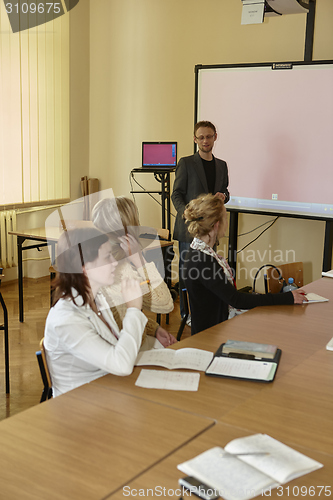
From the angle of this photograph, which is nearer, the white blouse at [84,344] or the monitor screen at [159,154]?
the white blouse at [84,344]

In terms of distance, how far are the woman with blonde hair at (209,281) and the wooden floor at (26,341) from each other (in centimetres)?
114

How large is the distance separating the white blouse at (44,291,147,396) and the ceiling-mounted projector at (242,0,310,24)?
3.26m

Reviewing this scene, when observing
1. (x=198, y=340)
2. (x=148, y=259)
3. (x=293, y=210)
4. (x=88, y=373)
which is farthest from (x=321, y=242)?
(x=88, y=373)

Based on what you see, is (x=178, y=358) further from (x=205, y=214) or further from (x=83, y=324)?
(x=205, y=214)

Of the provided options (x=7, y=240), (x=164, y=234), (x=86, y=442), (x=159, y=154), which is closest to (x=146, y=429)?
(x=86, y=442)

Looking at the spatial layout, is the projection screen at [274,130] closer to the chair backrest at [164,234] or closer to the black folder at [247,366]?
the chair backrest at [164,234]

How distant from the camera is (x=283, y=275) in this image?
11.5ft

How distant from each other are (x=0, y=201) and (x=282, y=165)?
115 inches

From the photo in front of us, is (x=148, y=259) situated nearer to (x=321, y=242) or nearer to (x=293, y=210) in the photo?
(x=293, y=210)

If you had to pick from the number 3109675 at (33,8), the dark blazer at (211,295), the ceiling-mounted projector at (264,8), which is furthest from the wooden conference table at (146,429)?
the number 3109675 at (33,8)

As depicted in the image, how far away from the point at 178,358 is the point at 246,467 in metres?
0.75

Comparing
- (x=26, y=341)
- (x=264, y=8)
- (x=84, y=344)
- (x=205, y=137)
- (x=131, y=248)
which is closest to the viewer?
(x=84, y=344)

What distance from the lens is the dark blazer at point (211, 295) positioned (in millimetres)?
2734

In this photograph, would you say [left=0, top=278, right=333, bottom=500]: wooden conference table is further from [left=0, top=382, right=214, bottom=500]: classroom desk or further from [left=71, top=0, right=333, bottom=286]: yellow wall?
[left=71, top=0, right=333, bottom=286]: yellow wall
